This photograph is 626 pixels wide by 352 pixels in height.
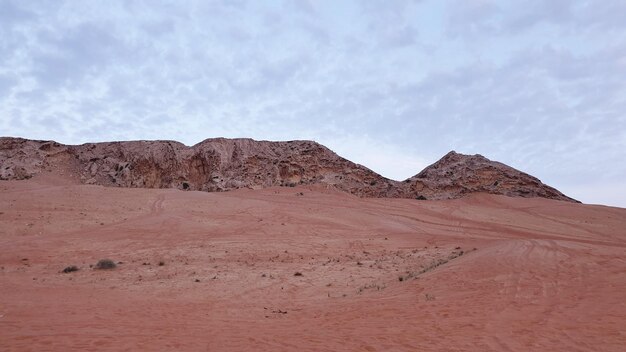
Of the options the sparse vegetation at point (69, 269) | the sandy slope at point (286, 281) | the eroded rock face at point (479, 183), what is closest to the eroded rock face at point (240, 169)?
the eroded rock face at point (479, 183)

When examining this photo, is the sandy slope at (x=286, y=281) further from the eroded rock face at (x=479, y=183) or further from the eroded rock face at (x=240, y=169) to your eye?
the eroded rock face at (x=479, y=183)

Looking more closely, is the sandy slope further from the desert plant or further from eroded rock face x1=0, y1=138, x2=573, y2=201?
eroded rock face x1=0, y1=138, x2=573, y2=201

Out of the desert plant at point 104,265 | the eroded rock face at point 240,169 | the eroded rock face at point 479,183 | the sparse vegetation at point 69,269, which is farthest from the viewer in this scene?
the eroded rock face at point 479,183

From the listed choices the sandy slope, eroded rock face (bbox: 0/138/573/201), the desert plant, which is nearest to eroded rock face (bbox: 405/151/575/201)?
eroded rock face (bbox: 0/138/573/201)

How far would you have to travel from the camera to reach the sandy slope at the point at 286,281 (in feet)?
24.9

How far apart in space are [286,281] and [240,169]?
28419 millimetres

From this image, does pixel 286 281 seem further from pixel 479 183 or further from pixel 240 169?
pixel 479 183

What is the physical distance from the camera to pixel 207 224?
83.5 ft

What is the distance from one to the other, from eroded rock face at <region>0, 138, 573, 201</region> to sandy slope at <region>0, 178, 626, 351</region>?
10231 mm

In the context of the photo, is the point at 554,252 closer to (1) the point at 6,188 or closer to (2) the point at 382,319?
(2) the point at 382,319

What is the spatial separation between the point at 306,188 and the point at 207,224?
16.1 metres

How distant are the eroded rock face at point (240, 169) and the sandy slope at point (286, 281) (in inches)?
403

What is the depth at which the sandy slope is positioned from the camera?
7.58m

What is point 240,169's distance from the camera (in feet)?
138
